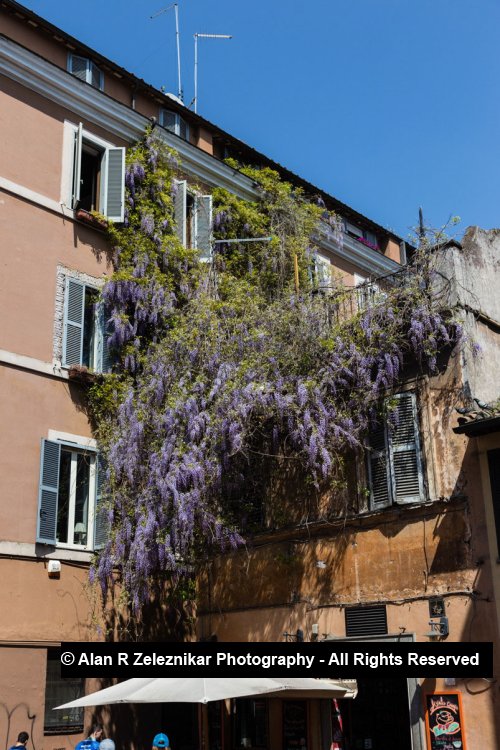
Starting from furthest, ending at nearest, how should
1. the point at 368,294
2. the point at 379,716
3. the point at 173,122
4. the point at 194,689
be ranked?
the point at 173,122 < the point at 379,716 < the point at 368,294 < the point at 194,689

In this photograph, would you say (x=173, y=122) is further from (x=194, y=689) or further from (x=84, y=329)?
(x=194, y=689)

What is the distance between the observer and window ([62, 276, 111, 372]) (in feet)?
49.9

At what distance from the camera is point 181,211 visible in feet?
58.2

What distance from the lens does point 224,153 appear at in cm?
2045

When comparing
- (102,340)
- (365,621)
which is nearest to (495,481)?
(365,621)

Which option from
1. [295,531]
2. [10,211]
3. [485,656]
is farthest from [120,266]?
[485,656]

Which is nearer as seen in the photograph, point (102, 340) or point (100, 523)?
point (100, 523)

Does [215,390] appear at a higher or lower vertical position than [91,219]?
lower

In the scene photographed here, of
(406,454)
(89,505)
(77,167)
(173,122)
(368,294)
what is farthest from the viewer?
(173,122)

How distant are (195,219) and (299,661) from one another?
31.6 feet

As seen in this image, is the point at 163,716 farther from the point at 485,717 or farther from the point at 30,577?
the point at 485,717

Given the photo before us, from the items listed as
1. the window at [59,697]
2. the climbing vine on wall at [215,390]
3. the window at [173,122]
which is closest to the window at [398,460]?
the climbing vine on wall at [215,390]

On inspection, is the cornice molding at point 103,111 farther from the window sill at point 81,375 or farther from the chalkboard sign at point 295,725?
the chalkboard sign at point 295,725

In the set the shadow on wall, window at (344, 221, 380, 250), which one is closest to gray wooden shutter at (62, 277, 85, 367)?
the shadow on wall
